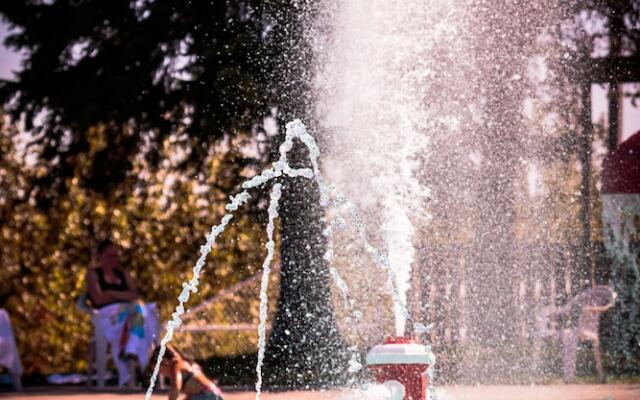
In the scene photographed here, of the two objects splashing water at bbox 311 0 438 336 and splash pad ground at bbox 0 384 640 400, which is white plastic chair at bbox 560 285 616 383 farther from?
splashing water at bbox 311 0 438 336

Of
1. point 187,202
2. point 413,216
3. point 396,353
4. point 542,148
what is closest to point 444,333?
point 413,216

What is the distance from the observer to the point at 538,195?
1358 centimetres

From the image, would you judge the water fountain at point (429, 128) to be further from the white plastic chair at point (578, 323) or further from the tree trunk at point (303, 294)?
the white plastic chair at point (578, 323)

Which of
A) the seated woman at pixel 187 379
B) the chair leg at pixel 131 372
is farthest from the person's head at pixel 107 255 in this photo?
the seated woman at pixel 187 379

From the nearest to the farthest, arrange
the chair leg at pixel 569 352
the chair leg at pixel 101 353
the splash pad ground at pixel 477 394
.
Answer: the splash pad ground at pixel 477 394
the chair leg at pixel 101 353
the chair leg at pixel 569 352

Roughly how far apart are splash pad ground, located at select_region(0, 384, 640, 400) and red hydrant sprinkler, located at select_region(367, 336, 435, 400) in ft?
7.54

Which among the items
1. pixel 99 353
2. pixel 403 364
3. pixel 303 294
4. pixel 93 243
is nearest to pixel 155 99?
pixel 93 243

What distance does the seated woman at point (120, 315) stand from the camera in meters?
10.0

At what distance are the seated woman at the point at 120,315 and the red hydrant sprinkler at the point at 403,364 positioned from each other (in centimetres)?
399

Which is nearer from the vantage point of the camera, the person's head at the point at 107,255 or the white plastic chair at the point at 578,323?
the white plastic chair at the point at 578,323

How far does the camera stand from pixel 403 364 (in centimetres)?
626

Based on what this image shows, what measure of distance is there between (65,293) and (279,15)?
3423 mm

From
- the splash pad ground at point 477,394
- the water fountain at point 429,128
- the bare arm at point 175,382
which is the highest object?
the water fountain at point 429,128

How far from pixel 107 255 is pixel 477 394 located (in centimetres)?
319
